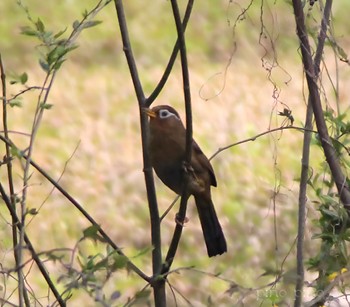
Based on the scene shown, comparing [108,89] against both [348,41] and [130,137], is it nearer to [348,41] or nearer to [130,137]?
[130,137]

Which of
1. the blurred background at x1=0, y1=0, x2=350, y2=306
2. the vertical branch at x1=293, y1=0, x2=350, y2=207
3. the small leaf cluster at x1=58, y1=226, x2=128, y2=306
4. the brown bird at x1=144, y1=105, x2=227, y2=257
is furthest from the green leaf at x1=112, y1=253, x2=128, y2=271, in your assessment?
the blurred background at x1=0, y1=0, x2=350, y2=306

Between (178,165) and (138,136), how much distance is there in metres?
4.38

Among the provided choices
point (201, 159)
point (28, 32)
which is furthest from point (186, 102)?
point (201, 159)

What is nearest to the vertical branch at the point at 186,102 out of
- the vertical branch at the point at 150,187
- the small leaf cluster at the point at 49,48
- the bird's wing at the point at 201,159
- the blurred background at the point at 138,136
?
A: the vertical branch at the point at 150,187

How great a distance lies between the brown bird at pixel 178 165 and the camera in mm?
3311

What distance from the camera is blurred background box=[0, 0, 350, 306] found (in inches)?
248

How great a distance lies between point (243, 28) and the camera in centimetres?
955

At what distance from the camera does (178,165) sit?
3.30 m

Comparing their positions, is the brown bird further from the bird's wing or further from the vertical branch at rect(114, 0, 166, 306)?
the vertical branch at rect(114, 0, 166, 306)

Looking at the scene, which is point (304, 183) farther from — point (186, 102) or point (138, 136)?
point (138, 136)

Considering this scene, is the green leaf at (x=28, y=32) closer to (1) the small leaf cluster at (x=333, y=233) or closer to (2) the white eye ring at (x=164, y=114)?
(1) the small leaf cluster at (x=333, y=233)

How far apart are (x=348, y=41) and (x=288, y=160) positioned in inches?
84.6

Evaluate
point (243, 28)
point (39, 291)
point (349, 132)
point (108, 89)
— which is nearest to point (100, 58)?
point (108, 89)

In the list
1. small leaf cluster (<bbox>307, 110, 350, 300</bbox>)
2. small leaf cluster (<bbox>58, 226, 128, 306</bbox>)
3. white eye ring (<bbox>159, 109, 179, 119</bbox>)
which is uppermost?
white eye ring (<bbox>159, 109, 179, 119</bbox>)
